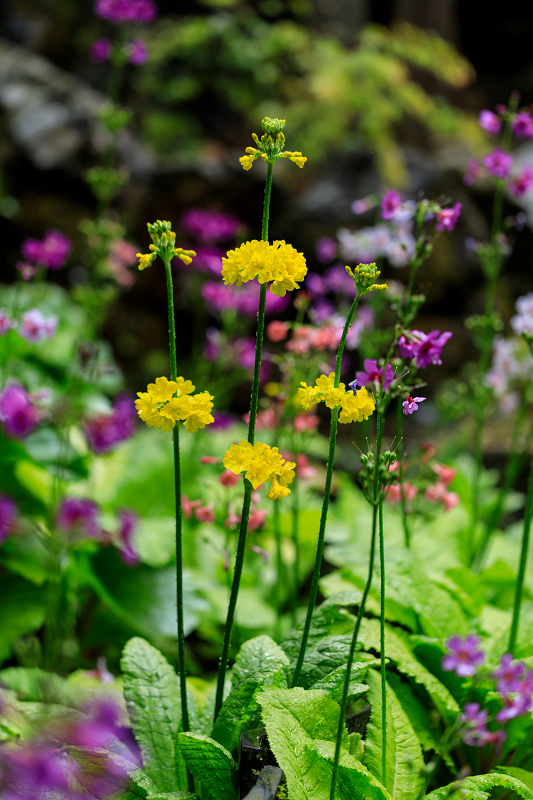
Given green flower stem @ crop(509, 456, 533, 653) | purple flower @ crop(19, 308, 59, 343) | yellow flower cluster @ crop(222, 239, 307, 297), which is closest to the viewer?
yellow flower cluster @ crop(222, 239, 307, 297)

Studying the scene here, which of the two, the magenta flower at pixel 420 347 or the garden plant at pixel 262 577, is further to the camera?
the magenta flower at pixel 420 347

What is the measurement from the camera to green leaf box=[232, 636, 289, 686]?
1.31m

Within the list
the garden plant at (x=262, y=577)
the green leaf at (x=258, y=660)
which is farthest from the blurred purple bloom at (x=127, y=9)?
the green leaf at (x=258, y=660)

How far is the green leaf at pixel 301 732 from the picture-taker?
43.1 inches

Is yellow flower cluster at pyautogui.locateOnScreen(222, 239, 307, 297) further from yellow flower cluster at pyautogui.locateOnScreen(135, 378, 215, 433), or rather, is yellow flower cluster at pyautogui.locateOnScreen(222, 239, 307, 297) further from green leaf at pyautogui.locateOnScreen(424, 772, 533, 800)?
green leaf at pyautogui.locateOnScreen(424, 772, 533, 800)

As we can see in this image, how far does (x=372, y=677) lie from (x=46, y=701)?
76cm

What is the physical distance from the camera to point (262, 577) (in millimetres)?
2637

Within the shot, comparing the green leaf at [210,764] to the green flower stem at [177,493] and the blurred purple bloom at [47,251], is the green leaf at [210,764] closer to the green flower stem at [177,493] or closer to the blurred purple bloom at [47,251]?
the green flower stem at [177,493]

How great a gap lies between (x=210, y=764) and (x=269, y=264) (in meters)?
0.90

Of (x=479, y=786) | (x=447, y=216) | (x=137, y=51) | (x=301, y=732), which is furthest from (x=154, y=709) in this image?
(x=137, y=51)

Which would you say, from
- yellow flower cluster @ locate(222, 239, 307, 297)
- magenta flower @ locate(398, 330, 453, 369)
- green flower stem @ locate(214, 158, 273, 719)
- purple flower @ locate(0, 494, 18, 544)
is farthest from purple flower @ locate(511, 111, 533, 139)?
purple flower @ locate(0, 494, 18, 544)

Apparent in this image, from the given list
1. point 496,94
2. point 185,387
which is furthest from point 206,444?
point 496,94

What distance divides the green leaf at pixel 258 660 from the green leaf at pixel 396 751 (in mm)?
211

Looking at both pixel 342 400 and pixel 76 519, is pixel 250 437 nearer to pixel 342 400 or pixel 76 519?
pixel 342 400
